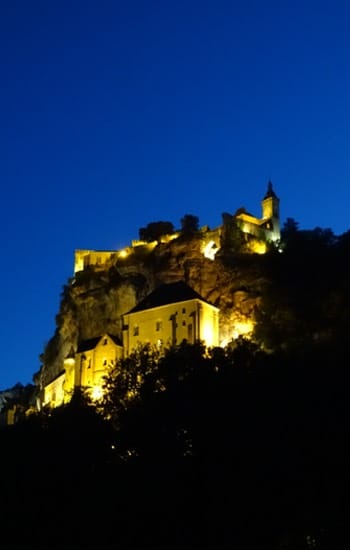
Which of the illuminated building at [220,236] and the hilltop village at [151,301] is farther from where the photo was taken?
the illuminated building at [220,236]

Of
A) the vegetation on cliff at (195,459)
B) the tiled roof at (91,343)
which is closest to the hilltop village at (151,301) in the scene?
the tiled roof at (91,343)

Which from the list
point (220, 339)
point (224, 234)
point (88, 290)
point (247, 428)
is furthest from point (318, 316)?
point (247, 428)

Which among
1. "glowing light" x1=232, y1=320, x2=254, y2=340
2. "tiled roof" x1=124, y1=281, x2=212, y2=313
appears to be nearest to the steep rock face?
"glowing light" x1=232, y1=320, x2=254, y2=340

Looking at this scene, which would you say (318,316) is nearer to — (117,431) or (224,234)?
(224,234)

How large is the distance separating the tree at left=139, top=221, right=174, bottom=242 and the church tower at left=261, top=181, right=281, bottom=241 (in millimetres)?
11729

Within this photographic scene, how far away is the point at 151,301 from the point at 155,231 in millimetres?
22394

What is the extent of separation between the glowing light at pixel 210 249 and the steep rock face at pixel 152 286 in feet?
1.97

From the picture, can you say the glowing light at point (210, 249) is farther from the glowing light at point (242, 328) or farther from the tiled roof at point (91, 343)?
the tiled roof at point (91, 343)

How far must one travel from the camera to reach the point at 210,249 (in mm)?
81875

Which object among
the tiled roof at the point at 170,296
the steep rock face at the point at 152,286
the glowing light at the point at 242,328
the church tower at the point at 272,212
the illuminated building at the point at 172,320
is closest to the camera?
the illuminated building at the point at 172,320

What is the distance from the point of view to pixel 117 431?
4134 cm

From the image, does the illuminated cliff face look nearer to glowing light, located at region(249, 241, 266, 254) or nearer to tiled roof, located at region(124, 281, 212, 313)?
tiled roof, located at region(124, 281, 212, 313)

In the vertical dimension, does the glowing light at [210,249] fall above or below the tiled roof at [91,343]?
above

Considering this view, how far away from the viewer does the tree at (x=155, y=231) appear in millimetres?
89750
